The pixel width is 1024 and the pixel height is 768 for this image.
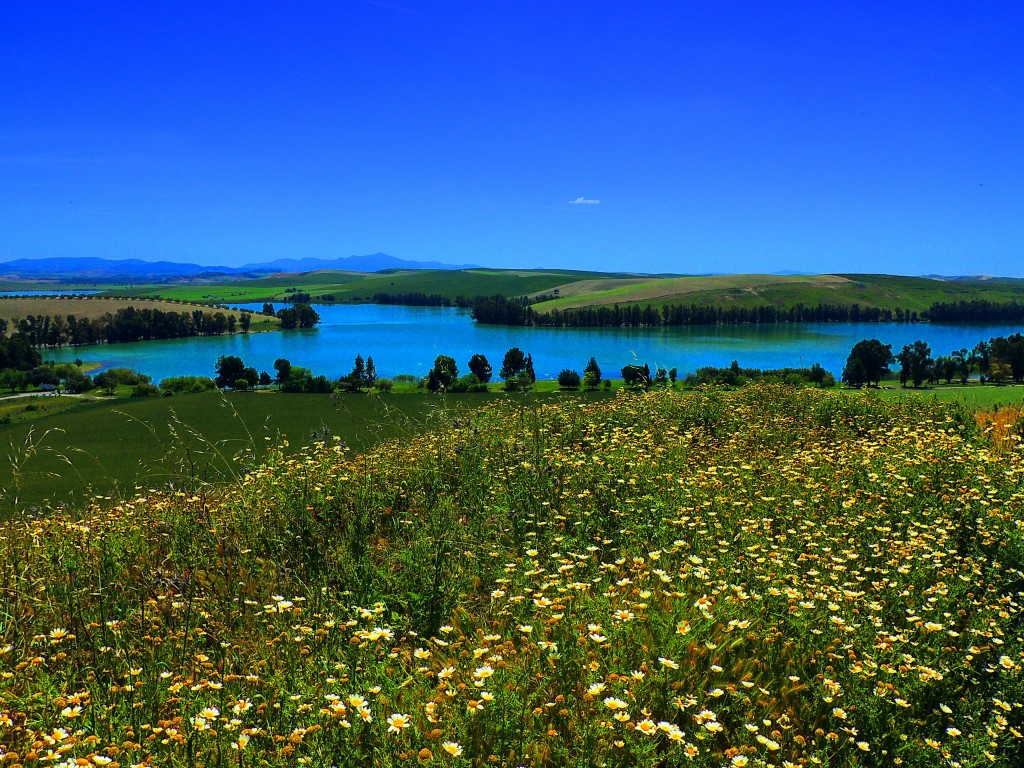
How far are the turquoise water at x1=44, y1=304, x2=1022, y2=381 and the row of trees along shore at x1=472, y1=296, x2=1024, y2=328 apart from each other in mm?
5764

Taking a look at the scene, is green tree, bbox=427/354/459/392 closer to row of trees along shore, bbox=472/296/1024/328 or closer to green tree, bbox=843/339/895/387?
green tree, bbox=843/339/895/387

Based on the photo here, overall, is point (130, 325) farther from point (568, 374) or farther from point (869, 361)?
point (869, 361)

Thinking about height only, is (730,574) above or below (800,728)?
above

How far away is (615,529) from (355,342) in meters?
157

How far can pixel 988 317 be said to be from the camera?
569 ft

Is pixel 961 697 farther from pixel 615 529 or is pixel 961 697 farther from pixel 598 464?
pixel 598 464

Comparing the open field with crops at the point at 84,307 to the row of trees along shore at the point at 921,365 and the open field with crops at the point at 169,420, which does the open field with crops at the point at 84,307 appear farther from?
the row of trees along shore at the point at 921,365

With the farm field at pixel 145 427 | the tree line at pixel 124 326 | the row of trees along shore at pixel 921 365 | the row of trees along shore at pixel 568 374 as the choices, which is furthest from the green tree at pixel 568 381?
the tree line at pixel 124 326

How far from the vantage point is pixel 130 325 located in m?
161

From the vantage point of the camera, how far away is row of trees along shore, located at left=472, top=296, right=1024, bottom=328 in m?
174

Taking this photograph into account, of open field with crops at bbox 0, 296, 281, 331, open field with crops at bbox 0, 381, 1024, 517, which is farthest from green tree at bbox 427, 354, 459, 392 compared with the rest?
open field with crops at bbox 0, 296, 281, 331

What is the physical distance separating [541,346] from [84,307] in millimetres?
123808

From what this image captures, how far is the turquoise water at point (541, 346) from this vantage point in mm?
113812

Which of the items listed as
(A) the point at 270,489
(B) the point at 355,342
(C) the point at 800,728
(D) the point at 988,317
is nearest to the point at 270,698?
(C) the point at 800,728
